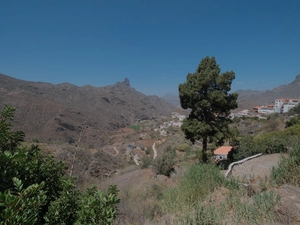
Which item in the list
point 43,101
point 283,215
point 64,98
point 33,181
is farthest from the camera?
point 64,98

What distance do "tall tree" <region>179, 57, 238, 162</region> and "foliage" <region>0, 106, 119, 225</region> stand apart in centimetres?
962

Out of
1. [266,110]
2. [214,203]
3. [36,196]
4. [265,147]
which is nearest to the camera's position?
[36,196]

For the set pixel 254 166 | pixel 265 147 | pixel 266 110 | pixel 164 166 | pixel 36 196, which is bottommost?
pixel 164 166

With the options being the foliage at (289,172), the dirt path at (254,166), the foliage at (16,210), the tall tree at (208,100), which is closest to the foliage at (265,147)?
the dirt path at (254,166)

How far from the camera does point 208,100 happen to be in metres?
11.2

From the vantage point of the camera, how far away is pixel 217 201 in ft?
13.4

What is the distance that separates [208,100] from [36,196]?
10.8 metres

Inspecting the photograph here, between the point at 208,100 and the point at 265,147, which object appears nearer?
the point at 208,100

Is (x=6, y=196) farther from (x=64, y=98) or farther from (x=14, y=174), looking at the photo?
(x=64, y=98)

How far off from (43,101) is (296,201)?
257ft

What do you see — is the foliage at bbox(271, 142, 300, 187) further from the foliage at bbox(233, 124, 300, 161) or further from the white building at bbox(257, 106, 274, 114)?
the white building at bbox(257, 106, 274, 114)

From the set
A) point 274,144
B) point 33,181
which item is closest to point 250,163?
point 274,144

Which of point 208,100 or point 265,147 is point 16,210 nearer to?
point 208,100

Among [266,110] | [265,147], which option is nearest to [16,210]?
[265,147]
